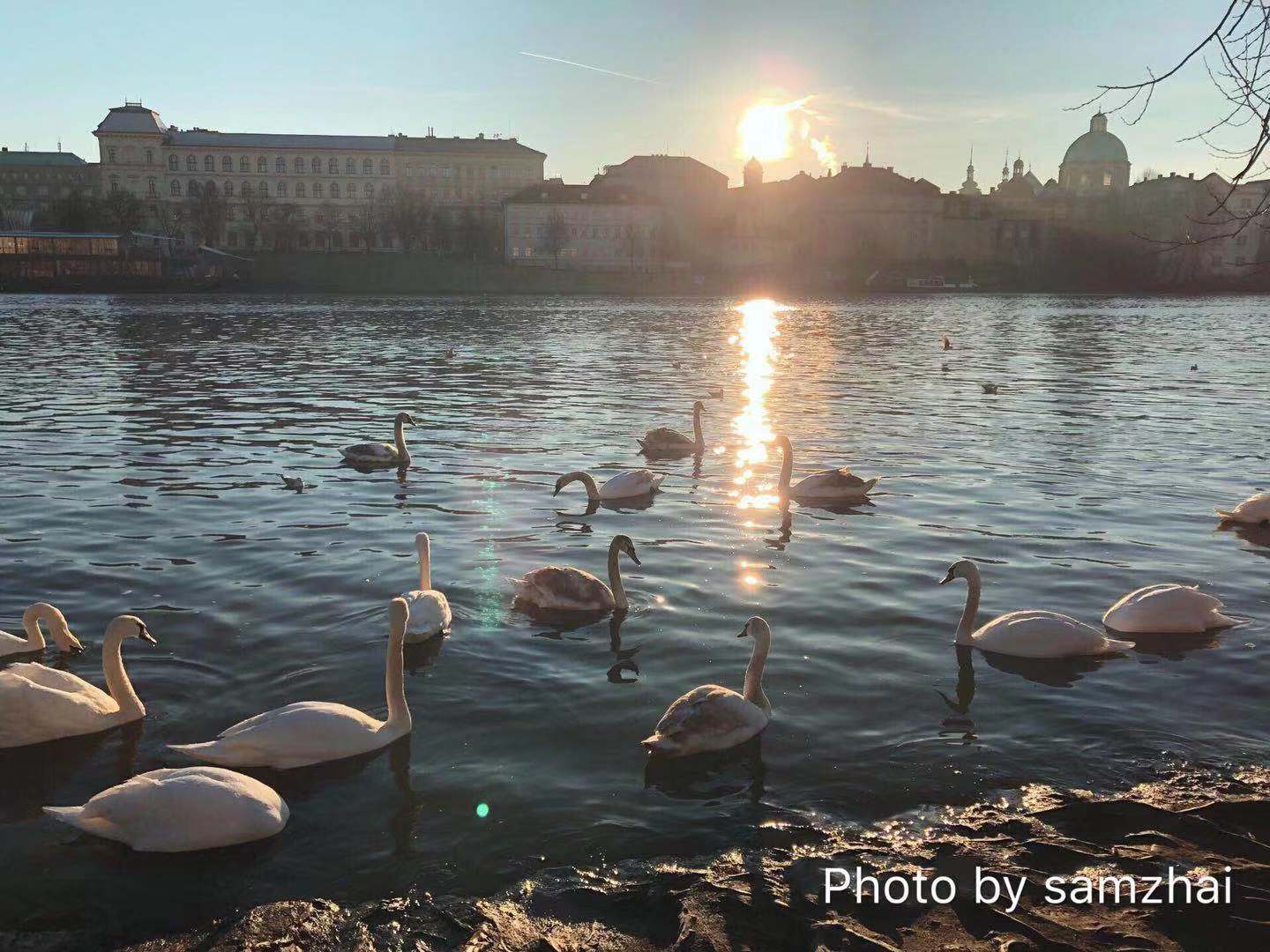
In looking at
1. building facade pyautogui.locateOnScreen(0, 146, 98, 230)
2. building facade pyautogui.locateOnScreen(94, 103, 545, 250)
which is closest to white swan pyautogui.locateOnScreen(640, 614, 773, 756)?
building facade pyautogui.locateOnScreen(94, 103, 545, 250)

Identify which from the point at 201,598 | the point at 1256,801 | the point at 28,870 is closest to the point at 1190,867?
the point at 1256,801

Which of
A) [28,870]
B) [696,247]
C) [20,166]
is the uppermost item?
[20,166]

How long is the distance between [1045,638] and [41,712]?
7.27 metres

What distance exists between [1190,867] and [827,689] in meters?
2.88

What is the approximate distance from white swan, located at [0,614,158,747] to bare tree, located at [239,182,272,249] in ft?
421

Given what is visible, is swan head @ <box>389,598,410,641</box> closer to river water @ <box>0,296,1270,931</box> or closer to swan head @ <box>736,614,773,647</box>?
river water @ <box>0,296,1270,931</box>

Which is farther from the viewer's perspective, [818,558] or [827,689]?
[818,558]

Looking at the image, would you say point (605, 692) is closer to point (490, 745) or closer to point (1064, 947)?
→ point (490, 745)

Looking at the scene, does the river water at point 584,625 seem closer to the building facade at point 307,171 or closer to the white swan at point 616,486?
the white swan at point 616,486

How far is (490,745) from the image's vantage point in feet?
23.5

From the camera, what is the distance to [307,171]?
147625 mm

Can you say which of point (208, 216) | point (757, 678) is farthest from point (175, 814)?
point (208, 216)

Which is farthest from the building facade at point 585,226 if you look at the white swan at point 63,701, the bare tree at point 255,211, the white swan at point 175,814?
the white swan at point 175,814

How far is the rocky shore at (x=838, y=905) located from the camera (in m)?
5.09
